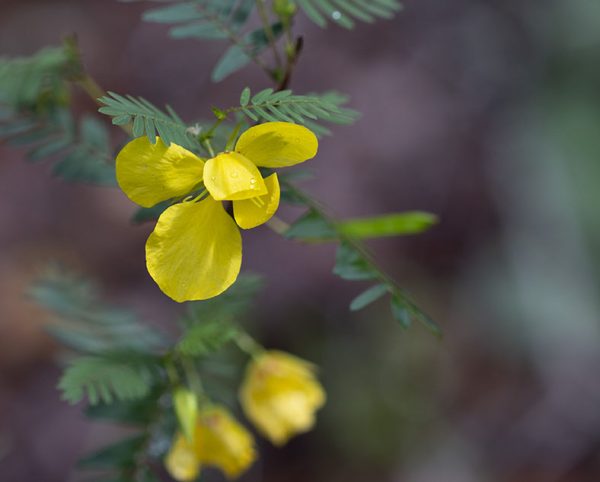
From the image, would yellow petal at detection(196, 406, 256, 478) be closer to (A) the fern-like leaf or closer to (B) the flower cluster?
(B) the flower cluster

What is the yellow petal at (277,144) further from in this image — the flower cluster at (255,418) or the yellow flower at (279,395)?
the yellow flower at (279,395)

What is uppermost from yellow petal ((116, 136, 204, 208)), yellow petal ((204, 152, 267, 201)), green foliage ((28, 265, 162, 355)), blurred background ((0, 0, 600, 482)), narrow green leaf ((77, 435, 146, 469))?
yellow petal ((204, 152, 267, 201))

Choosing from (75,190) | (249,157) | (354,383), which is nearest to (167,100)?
(75,190)

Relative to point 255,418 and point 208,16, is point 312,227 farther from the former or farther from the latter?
point 255,418

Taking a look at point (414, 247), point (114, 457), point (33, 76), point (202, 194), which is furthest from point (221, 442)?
point (414, 247)

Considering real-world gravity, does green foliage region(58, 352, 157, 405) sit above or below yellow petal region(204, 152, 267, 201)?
below

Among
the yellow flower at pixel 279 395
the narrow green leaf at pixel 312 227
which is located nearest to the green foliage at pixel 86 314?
the yellow flower at pixel 279 395

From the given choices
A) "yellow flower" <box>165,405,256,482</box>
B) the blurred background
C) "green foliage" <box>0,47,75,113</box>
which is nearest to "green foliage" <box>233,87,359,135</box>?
"green foliage" <box>0,47,75,113</box>
